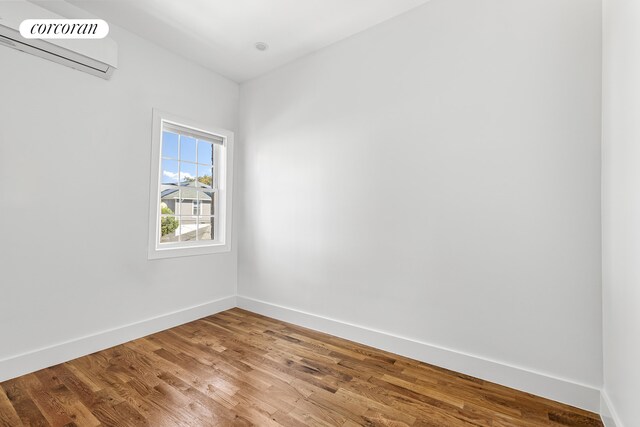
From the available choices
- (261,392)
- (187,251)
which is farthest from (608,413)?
(187,251)

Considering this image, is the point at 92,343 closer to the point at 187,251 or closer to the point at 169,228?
the point at 187,251

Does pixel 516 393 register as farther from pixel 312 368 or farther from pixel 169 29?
pixel 169 29

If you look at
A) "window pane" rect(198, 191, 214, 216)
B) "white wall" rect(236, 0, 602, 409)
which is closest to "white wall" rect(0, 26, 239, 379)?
"window pane" rect(198, 191, 214, 216)

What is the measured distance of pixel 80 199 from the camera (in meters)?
2.32

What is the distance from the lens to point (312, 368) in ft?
6.95

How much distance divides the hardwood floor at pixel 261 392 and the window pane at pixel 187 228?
1.18 metres

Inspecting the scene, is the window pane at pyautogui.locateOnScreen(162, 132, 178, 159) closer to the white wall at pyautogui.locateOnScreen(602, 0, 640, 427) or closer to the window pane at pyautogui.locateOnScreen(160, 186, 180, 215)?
the window pane at pyautogui.locateOnScreen(160, 186, 180, 215)

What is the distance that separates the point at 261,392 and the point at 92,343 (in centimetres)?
159

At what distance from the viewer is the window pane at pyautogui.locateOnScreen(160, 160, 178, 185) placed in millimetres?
3037

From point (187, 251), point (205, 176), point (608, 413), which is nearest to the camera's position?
point (608, 413)

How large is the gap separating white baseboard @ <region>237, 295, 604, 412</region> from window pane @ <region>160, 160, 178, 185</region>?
6.24 feet

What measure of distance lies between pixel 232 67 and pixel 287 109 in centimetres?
86

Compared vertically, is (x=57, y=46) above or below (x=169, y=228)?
above

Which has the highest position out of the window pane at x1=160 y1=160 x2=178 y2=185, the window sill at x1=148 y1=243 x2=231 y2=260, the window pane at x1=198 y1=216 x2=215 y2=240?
the window pane at x1=160 y1=160 x2=178 y2=185
